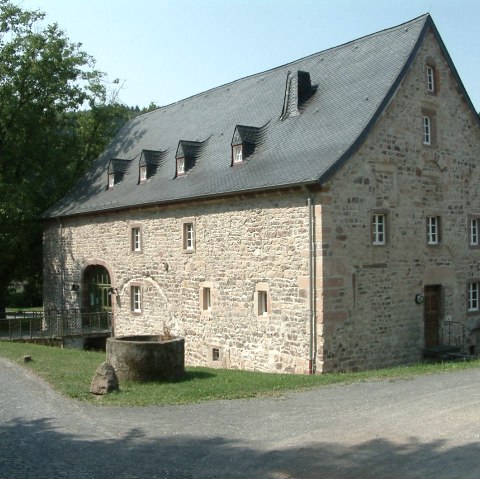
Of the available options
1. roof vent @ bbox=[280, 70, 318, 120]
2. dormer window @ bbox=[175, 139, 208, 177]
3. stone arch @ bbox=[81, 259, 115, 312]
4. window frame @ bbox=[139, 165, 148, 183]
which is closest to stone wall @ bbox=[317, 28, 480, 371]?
roof vent @ bbox=[280, 70, 318, 120]

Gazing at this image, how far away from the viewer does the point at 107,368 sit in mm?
11969

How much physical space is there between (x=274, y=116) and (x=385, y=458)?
44.6 ft

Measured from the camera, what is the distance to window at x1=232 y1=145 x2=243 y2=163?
62.2 ft

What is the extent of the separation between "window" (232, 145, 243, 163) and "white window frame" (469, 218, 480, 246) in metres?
7.12

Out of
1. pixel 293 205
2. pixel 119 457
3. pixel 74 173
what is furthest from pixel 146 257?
pixel 119 457

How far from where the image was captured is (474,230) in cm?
1975

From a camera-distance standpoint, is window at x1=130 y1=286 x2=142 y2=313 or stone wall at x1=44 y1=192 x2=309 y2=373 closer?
stone wall at x1=44 y1=192 x2=309 y2=373

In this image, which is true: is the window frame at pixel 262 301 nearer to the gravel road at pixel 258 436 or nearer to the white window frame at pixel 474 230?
the gravel road at pixel 258 436

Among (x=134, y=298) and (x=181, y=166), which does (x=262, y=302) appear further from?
(x=134, y=298)

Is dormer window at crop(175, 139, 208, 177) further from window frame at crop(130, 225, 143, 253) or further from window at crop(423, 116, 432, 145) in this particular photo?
window at crop(423, 116, 432, 145)

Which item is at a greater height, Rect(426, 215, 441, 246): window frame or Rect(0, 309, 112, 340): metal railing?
Rect(426, 215, 441, 246): window frame

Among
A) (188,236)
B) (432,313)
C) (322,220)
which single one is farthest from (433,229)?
(188,236)

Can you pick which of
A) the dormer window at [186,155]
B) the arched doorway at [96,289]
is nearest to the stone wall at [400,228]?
the dormer window at [186,155]

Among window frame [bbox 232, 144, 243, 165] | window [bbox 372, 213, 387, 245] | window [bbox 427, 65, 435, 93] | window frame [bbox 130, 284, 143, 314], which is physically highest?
window [bbox 427, 65, 435, 93]
